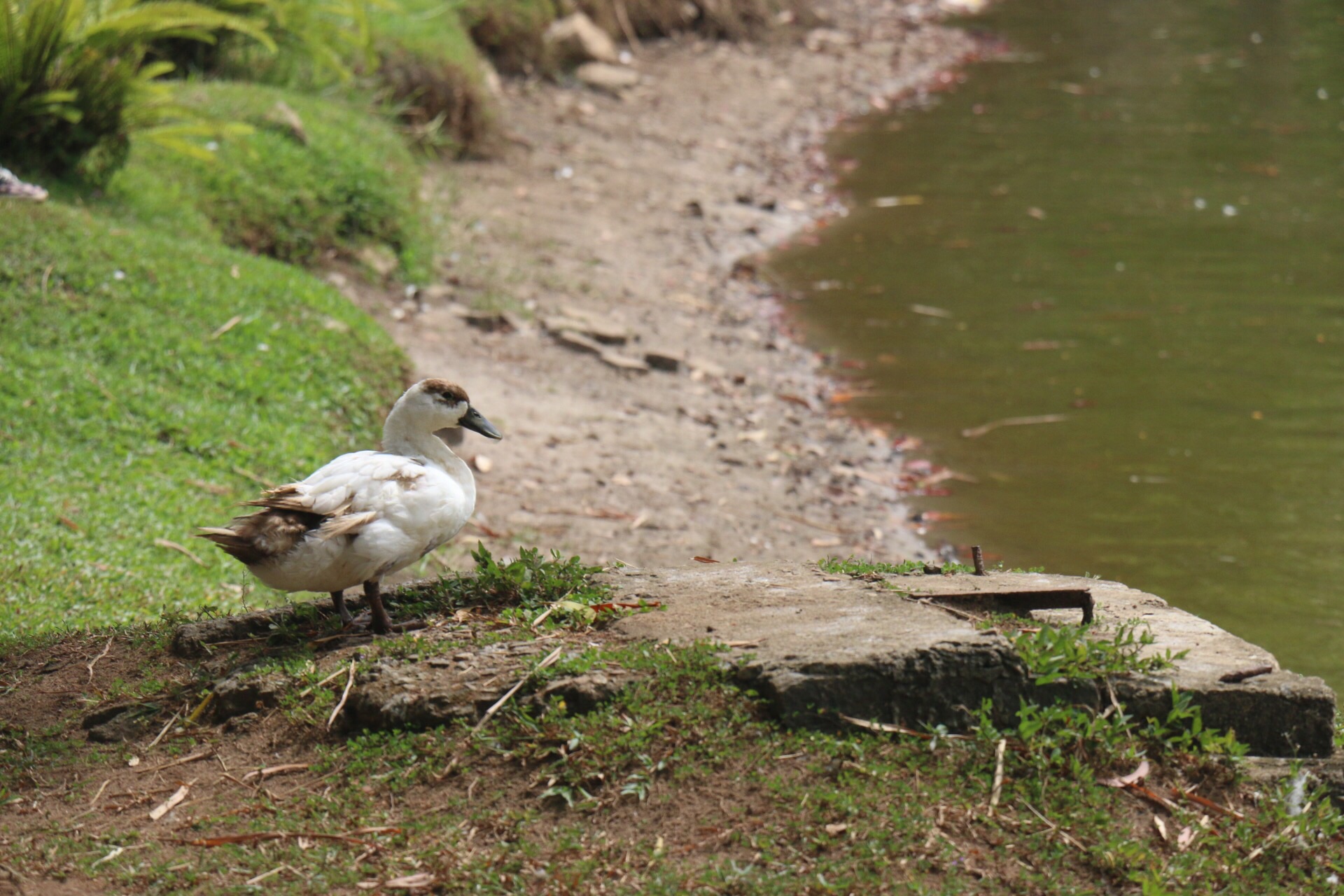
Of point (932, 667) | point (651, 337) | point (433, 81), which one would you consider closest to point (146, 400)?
point (651, 337)

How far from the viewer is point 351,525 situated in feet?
12.2

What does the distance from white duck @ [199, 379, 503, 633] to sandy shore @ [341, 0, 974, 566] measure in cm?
294

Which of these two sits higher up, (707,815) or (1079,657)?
(1079,657)

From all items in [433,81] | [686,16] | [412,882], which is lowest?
[412,882]

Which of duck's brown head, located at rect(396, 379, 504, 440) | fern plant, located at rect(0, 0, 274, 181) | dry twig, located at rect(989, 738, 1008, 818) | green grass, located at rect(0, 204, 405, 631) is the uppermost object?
fern plant, located at rect(0, 0, 274, 181)

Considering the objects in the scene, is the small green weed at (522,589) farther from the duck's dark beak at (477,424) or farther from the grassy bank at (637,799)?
the duck's dark beak at (477,424)

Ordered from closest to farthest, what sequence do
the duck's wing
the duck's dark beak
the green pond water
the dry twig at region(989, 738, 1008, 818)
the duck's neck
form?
the dry twig at region(989, 738, 1008, 818), the duck's wing, the duck's neck, the duck's dark beak, the green pond water

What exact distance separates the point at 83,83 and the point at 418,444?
5.49 metres

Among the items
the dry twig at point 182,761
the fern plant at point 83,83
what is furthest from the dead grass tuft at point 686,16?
the dry twig at point 182,761

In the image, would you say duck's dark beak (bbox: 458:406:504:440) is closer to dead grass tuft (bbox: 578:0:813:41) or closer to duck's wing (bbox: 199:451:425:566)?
duck's wing (bbox: 199:451:425:566)

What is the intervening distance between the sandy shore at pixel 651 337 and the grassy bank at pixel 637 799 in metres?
3.27

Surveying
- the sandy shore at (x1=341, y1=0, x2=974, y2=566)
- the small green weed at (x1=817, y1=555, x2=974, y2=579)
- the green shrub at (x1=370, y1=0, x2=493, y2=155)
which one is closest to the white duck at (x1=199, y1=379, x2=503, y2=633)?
the small green weed at (x1=817, y1=555, x2=974, y2=579)

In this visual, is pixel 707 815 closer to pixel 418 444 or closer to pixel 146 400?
pixel 418 444

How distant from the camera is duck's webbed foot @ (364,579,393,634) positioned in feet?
12.7
